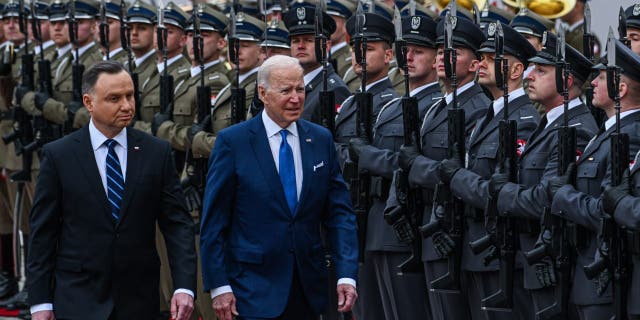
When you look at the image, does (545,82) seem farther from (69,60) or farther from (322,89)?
(69,60)

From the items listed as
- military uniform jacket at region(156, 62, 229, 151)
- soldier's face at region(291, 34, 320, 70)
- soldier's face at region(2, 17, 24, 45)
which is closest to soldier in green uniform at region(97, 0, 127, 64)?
military uniform jacket at region(156, 62, 229, 151)

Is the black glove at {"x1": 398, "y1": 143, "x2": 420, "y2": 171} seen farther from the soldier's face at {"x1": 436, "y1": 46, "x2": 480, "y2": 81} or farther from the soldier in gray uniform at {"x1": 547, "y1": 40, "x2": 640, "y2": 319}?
the soldier in gray uniform at {"x1": 547, "y1": 40, "x2": 640, "y2": 319}

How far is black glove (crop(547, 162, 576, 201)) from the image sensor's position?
758 cm

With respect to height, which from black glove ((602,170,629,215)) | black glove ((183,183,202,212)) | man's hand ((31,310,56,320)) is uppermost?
black glove ((602,170,629,215))

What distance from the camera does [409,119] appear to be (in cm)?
898

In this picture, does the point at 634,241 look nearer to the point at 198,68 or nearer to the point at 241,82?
the point at 241,82

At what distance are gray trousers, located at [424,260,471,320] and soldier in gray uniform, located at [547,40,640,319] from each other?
1214 millimetres

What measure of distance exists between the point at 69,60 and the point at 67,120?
1015 millimetres

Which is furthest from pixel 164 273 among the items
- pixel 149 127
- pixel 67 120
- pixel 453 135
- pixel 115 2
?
pixel 453 135

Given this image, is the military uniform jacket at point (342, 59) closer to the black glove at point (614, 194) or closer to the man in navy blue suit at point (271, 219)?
the man in navy blue suit at point (271, 219)

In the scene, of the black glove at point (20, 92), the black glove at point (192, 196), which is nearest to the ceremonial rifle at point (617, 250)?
the black glove at point (192, 196)

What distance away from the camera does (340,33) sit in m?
12.0

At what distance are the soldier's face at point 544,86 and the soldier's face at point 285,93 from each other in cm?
160

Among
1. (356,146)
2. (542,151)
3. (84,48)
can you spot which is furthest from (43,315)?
(84,48)
